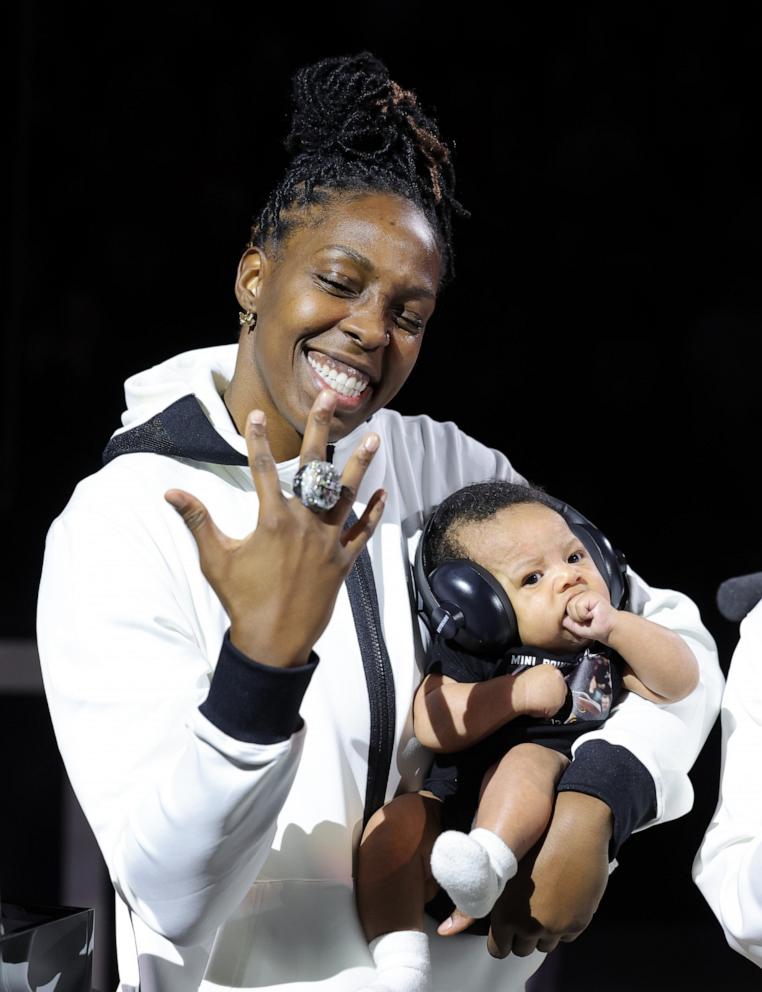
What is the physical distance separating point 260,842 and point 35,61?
2.28 meters

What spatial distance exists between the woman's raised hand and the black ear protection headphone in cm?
42

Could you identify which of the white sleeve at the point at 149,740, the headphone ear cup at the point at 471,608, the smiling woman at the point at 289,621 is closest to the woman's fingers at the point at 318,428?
the smiling woman at the point at 289,621

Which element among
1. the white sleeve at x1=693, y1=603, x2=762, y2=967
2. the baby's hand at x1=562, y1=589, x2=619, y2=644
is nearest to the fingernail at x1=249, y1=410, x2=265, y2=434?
the baby's hand at x1=562, y1=589, x2=619, y2=644

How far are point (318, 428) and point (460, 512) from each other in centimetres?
55

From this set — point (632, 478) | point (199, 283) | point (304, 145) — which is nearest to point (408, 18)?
point (199, 283)

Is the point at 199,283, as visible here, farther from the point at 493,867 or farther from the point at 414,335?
the point at 493,867

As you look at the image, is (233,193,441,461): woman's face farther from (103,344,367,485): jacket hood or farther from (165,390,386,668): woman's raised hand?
(165,390,386,668): woman's raised hand

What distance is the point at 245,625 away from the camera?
48.0 inches

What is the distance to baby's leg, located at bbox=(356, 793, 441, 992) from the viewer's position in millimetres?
1456

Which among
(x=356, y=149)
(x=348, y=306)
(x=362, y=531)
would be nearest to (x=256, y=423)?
(x=362, y=531)

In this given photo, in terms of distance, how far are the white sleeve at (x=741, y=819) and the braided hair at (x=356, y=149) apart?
2.27 ft

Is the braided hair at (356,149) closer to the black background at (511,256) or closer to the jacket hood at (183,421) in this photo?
the jacket hood at (183,421)

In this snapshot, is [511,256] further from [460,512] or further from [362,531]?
[362,531]

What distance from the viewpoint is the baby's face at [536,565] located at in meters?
1.73
